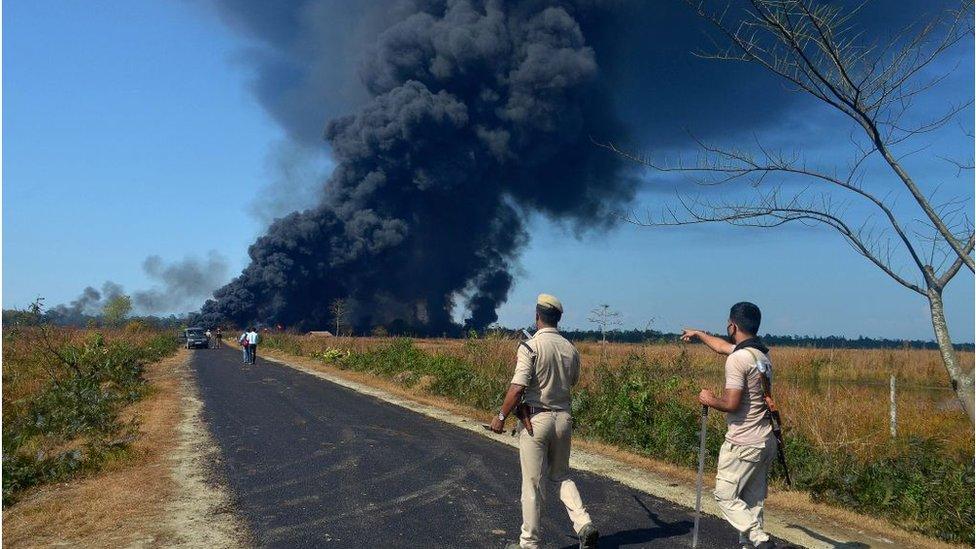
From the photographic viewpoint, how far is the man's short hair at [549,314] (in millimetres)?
5352

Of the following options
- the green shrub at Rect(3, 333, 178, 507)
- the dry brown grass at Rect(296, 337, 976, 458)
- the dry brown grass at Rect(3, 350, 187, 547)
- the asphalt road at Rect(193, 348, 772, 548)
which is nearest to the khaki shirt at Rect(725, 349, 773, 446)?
the asphalt road at Rect(193, 348, 772, 548)

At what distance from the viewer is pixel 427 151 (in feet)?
216

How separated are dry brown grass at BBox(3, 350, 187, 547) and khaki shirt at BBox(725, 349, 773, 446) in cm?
440

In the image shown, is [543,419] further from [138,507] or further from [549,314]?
[138,507]

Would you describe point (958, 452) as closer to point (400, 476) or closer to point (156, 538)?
point (400, 476)

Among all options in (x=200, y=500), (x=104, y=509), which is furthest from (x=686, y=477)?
(x=104, y=509)

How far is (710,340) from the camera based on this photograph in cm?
552

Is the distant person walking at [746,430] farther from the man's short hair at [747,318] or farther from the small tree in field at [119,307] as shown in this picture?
the small tree in field at [119,307]

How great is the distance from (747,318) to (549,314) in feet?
4.54

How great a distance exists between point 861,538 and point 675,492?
6.42 ft

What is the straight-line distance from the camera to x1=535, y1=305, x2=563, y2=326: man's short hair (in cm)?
535

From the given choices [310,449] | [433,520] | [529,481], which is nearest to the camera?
[529,481]

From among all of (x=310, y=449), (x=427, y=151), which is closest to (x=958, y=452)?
(x=310, y=449)

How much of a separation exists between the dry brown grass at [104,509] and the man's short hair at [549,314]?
3.40m
